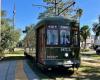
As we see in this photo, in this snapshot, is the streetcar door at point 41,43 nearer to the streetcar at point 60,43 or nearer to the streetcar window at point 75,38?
the streetcar at point 60,43

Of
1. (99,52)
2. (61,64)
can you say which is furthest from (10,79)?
(99,52)

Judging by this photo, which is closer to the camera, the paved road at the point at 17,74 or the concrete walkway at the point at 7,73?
the paved road at the point at 17,74

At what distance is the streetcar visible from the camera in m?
18.3

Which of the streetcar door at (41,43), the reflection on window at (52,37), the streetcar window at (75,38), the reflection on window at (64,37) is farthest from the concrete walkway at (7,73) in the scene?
the streetcar window at (75,38)

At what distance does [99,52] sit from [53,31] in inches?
1509

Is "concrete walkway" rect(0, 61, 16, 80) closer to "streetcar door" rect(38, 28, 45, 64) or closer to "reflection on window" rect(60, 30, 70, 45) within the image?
"streetcar door" rect(38, 28, 45, 64)

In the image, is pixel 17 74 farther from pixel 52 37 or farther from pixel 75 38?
pixel 75 38

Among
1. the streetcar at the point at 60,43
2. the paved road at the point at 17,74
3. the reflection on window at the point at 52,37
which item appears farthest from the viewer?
the reflection on window at the point at 52,37

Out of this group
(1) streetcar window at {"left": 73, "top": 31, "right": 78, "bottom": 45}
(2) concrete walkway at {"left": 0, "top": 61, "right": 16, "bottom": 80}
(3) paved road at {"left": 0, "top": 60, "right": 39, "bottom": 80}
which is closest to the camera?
(3) paved road at {"left": 0, "top": 60, "right": 39, "bottom": 80}

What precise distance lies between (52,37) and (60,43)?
57cm

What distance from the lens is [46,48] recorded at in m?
18.5

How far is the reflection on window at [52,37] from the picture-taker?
18.6m

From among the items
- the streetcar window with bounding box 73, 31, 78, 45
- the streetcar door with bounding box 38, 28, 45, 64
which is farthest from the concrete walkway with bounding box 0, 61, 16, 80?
the streetcar window with bounding box 73, 31, 78, 45

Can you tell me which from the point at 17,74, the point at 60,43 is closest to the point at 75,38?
the point at 60,43
